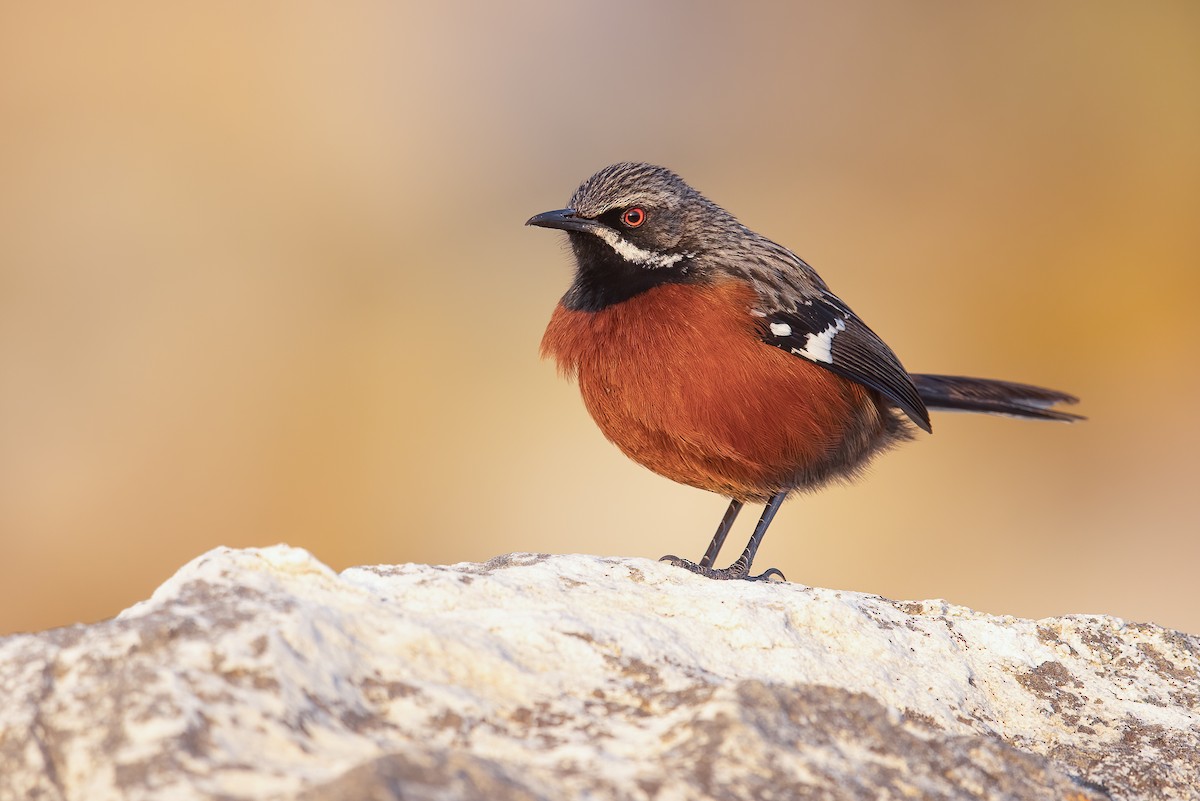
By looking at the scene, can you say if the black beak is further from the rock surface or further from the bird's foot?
the rock surface

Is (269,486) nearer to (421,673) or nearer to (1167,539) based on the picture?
(1167,539)

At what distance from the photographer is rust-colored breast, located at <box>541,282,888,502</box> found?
5047 millimetres

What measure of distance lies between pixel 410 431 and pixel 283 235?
194 cm

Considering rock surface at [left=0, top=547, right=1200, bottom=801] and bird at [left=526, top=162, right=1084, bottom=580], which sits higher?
bird at [left=526, top=162, right=1084, bottom=580]

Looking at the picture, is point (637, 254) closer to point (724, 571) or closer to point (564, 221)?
point (564, 221)

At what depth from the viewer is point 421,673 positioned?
254cm

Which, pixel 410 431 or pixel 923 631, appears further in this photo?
pixel 410 431

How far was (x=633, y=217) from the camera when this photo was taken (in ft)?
18.4

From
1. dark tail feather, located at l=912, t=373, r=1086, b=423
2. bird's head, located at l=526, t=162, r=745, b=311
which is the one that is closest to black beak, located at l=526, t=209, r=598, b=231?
bird's head, located at l=526, t=162, r=745, b=311

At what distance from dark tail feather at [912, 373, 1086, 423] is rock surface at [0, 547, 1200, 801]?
133 inches

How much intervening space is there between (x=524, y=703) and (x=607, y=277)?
3156 mm

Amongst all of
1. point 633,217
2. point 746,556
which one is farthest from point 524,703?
point 633,217

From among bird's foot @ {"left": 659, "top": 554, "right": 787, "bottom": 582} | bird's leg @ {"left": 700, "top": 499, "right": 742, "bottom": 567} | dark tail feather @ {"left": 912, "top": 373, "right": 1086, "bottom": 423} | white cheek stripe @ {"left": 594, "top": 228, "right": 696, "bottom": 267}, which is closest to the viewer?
bird's foot @ {"left": 659, "top": 554, "right": 787, "bottom": 582}

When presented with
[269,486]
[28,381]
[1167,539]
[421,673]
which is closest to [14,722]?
[421,673]
